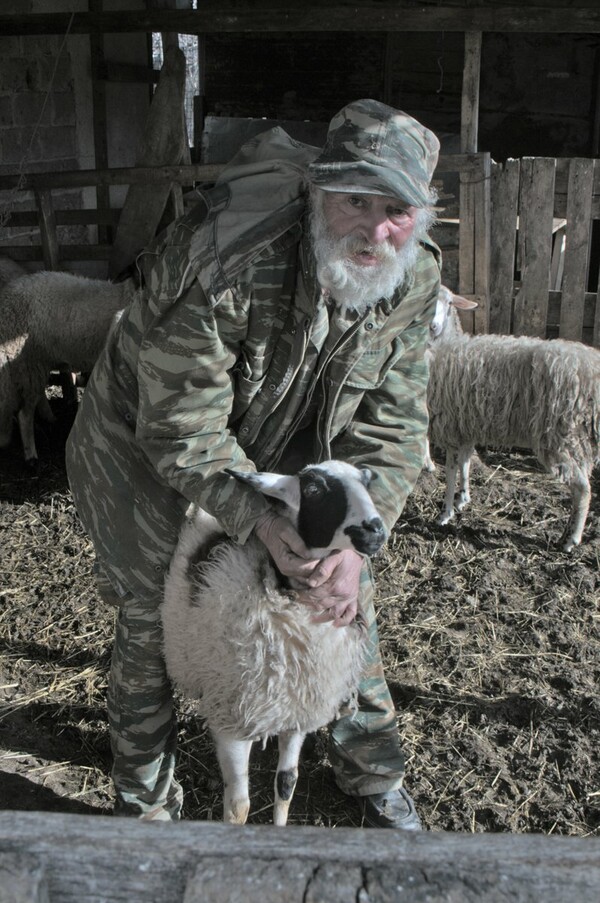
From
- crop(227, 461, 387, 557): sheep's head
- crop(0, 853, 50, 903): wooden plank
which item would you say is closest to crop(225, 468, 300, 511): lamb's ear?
crop(227, 461, 387, 557): sheep's head

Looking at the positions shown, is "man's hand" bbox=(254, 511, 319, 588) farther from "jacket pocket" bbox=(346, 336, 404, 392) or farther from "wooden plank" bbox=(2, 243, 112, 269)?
"wooden plank" bbox=(2, 243, 112, 269)

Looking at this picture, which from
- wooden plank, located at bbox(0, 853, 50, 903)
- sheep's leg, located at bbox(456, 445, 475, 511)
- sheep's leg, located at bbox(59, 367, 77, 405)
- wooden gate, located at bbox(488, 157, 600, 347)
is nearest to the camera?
wooden plank, located at bbox(0, 853, 50, 903)

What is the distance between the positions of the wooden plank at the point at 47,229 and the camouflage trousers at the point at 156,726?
519cm

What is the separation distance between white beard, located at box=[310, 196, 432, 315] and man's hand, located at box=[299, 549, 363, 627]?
2.18 feet

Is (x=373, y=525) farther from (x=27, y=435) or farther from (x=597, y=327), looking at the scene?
(x=597, y=327)

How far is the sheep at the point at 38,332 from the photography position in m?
6.21

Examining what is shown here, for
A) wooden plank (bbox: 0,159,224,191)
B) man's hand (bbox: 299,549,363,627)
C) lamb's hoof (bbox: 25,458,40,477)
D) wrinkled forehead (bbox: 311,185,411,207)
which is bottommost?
lamb's hoof (bbox: 25,458,40,477)

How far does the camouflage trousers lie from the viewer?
254 centimetres

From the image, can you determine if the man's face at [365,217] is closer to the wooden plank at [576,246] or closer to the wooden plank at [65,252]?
the wooden plank at [576,246]

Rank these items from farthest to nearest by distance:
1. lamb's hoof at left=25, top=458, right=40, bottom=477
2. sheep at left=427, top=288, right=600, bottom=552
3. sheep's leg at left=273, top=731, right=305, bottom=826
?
1. lamb's hoof at left=25, top=458, right=40, bottom=477
2. sheep at left=427, top=288, right=600, bottom=552
3. sheep's leg at left=273, top=731, right=305, bottom=826

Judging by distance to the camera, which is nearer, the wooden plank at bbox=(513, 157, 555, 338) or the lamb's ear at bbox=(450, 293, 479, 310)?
the lamb's ear at bbox=(450, 293, 479, 310)

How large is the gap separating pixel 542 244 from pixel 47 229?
4048 mm

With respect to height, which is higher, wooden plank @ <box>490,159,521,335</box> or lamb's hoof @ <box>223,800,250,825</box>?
wooden plank @ <box>490,159,521,335</box>

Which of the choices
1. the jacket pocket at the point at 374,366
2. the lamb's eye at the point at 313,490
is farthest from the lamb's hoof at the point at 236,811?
the jacket pocket at the point at 374,366
